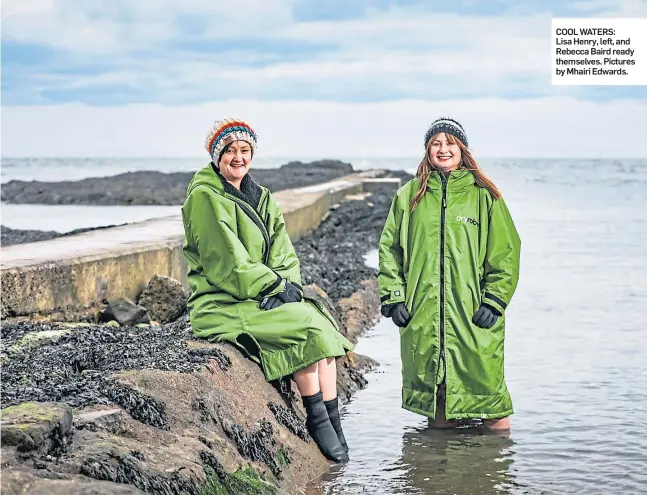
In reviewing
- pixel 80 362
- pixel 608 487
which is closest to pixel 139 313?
pixel 80 362

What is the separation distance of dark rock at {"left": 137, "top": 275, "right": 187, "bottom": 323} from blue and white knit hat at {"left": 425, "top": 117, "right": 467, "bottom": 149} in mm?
3054

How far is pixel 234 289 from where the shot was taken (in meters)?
5.76

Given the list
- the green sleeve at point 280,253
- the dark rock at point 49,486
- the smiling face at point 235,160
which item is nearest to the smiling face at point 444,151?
the green sleeve at point 280,253

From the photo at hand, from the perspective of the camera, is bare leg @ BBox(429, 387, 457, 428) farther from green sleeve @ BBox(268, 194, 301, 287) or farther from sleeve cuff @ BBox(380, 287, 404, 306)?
green sleeve @ BBox(268, 194, 301, 287)

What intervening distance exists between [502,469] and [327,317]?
131 centimetres

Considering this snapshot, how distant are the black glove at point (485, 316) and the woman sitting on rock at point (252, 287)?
820 millimetres

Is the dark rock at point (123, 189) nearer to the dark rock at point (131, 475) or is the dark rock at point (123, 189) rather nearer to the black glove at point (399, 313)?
the black glove at point (399, 313)

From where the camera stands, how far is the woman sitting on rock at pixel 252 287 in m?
5.70

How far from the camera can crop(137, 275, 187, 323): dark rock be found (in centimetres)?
856

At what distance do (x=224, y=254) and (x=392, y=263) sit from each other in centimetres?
111

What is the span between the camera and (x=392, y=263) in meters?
6.32

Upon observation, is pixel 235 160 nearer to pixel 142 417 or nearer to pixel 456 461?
pixel 142 417

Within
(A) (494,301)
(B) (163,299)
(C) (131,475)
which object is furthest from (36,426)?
(B) (163,299)

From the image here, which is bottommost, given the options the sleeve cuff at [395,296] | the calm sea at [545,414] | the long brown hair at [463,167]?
the calm sea at [545,414]
